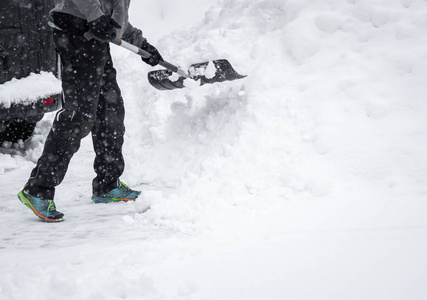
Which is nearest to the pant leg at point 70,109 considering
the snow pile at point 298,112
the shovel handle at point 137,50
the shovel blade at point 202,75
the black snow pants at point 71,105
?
the black snow pants at point 71,105

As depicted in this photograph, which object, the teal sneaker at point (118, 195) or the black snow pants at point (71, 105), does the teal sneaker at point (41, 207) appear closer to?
the black snow pants at point (71, 105)

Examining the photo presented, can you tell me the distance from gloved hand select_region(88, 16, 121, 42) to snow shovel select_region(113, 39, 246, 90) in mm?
883

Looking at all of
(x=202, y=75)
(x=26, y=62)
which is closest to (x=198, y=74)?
(x=202, y=75)

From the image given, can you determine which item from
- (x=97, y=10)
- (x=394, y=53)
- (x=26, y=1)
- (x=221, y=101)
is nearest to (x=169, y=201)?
(x=97, y=10)

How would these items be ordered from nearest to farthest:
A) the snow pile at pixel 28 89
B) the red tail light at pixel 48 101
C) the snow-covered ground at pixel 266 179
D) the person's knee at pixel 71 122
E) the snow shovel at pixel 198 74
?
the snow-covered ground at pixel 266 179 → the person's knee at pixel 71 122 → the snow shovel at pixel 198 74 → the snow pile at pixel 28 89 → the red tail light at pixel 48 101

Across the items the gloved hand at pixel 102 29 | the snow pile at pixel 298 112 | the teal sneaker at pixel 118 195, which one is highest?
A: the gloved hand at pixel 102 29

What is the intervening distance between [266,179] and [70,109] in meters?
1.29

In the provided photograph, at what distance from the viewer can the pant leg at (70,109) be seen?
2.56m

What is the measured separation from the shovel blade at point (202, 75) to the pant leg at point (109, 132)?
2.68 ft

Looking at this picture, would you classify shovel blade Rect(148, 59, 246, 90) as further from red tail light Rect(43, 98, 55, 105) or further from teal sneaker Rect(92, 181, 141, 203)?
teal sneaker Rect(92, 181, 141, 203)

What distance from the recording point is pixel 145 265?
167 centimetres

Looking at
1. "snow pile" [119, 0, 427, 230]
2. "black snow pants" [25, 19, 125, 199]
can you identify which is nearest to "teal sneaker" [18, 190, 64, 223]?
"black snow pants" [25, 19, 125, 199]

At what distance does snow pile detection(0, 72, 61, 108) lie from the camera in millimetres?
3895

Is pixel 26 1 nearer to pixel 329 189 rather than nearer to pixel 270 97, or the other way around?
pixel 270 97
